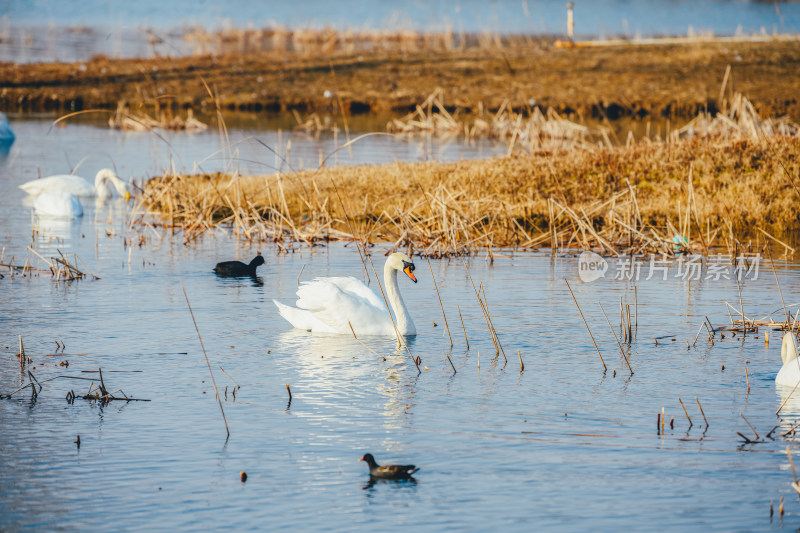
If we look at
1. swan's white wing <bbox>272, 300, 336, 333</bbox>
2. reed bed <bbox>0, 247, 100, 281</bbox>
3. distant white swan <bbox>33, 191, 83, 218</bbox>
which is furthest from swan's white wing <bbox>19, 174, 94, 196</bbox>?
swan's white wing <bbox>272, 300, 336, 333</bbox>

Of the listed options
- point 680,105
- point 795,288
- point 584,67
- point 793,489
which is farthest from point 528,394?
point 584,67

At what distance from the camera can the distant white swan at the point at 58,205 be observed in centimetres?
2080

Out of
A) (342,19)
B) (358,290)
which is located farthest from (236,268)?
(342,19)

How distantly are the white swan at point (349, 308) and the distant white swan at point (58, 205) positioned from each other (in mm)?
9667

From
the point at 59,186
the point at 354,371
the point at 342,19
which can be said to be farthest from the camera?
the point at 342,19

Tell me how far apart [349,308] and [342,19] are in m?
75.7

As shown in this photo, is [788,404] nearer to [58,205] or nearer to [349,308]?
[349,308]

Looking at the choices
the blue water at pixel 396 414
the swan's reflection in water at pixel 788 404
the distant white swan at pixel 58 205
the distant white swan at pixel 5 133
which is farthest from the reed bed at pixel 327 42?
the swan's reflection in water at pixel 788 404

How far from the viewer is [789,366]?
393 inches

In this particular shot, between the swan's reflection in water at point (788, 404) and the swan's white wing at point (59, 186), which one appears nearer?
the swan's reflection in water at point (788, 404)

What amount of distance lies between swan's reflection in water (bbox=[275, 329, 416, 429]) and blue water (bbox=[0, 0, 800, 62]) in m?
46.8

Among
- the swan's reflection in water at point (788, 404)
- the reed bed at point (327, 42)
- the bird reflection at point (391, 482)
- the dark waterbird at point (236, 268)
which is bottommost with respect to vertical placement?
the bird reflection at point (391, 482)

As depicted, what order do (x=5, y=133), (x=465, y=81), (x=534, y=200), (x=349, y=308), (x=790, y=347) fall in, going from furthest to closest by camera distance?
(x=465, y=81) < (x=5, y=133) < (x=534, y=200) < (x=349, y=308) < (x=790, y=347)

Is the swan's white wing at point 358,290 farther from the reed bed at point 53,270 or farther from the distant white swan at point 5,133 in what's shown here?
the distant white swan at point 5,133
